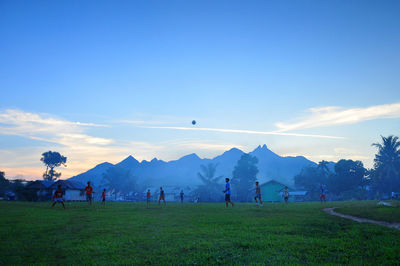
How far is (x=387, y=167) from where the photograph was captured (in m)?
71.6

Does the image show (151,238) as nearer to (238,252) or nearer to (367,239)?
(238,252)

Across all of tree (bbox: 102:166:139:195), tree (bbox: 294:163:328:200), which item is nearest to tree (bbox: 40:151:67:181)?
tree (bbox: 102:166:139:195)

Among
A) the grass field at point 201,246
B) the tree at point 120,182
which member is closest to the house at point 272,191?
the tree at point 120,182

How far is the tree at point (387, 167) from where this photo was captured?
70188 mm

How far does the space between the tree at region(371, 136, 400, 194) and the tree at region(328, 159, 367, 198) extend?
4.37 metres

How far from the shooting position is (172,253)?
7.25 metres

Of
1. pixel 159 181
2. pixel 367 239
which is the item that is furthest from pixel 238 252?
pixel 159 181

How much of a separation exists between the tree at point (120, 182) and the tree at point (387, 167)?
263 feet

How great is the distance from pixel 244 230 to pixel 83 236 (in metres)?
5.63

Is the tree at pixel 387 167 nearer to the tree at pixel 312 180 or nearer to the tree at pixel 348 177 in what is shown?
the tree at pixel 348 177

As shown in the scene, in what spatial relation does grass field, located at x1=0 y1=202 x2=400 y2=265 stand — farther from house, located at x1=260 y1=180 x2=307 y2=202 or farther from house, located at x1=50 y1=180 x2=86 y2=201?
house, located at x1=260 y1=180 x2=307 y2=202

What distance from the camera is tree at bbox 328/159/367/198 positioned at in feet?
263

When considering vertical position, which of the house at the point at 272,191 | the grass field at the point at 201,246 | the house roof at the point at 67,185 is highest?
the house roof at the point at 67,185

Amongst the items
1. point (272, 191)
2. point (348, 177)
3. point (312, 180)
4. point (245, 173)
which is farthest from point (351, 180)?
point (245, 173)
